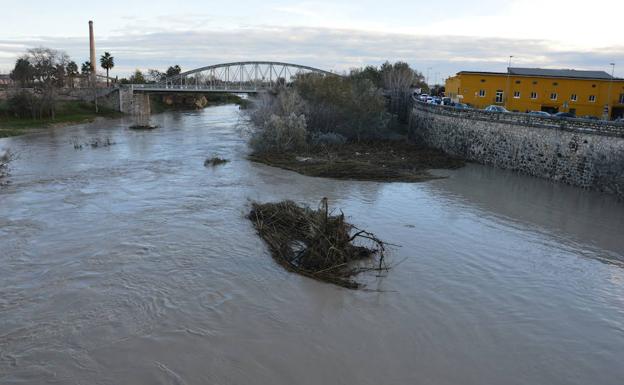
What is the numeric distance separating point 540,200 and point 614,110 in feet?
93.6

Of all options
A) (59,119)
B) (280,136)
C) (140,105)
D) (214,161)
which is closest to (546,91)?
(280,136)

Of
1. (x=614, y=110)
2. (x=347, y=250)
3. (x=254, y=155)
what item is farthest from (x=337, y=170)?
(x=614, y=110)

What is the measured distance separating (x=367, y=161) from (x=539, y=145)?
34.4ft

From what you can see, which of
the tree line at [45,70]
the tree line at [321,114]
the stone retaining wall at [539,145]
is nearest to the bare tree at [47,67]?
the tree line at [45,70]

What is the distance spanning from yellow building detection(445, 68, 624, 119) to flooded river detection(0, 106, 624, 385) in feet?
86.8

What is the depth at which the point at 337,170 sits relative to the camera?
28.3m

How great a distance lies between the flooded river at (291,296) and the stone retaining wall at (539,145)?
81.5 inches

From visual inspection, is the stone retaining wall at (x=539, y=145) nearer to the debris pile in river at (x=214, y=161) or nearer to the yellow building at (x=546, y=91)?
the yellow building at (x=546, y=91)

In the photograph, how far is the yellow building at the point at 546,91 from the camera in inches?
1767

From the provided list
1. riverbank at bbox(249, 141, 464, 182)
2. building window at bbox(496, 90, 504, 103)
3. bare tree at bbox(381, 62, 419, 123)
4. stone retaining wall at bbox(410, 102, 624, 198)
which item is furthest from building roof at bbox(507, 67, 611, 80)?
riverbank at bbox(249, 141, 464, 182)

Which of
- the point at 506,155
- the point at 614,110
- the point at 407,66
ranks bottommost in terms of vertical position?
the point at 506,155

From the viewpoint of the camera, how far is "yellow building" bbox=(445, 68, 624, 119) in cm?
4488

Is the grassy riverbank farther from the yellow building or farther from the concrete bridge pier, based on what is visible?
the yellow building

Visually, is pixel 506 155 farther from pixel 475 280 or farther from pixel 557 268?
pixel 475 280
